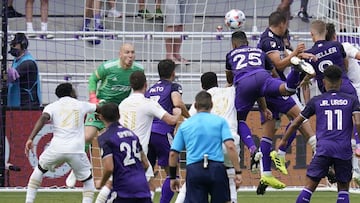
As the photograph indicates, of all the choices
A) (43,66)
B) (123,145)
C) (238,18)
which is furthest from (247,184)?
(123,145)

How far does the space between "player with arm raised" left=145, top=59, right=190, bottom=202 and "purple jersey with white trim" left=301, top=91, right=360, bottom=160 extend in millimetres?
2133

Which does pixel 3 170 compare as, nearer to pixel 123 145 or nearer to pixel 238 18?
pixel 238 18

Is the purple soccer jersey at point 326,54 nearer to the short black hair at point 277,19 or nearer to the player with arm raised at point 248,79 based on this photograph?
the short black hair at point 277,19

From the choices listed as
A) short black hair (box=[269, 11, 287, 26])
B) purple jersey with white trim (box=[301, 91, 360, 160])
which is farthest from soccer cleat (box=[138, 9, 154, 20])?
purple jersey with white trim (box=[301, 91, 360, 160])

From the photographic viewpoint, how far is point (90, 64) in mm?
23906

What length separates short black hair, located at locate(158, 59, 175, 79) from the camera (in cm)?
1639

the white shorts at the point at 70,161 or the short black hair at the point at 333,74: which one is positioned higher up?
the short black hair at the point at 333,74

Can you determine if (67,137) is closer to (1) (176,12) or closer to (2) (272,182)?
(2) (272,182)

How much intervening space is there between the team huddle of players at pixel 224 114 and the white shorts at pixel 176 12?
545 cm

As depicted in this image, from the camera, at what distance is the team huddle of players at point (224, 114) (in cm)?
1351

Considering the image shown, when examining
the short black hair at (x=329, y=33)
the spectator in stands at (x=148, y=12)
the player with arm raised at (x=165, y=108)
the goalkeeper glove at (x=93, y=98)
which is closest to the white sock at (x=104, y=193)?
the player with arm raised at (x=165, y=108)

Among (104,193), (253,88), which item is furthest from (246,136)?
(104,193)

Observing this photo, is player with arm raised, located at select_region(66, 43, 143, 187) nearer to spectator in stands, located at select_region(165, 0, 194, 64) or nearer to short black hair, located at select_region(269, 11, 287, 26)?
short black hair, located at select_region(269, 11, 287, 26)

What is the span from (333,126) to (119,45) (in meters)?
9.42
